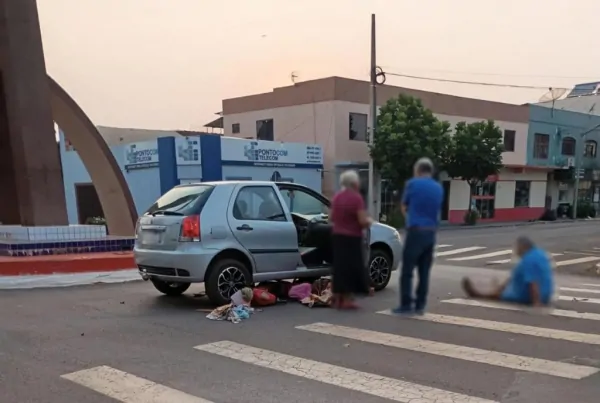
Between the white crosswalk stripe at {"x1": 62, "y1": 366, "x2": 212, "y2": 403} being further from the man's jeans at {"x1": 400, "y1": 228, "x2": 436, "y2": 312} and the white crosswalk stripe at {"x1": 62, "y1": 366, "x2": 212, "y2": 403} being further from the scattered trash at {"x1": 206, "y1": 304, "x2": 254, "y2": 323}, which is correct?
the man's jeans at {"x1": 400, "y1": 228, "x2": 436, "y2": 312}

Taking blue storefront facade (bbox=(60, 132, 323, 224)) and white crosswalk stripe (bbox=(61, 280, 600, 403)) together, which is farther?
blue storefront facade (bbox=(60, 132, 323, 224))

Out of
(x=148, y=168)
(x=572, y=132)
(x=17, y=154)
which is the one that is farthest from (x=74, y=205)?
(x=572, y=132)

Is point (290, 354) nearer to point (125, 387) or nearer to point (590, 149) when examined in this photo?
point (125, 387)

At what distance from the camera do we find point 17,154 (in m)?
16.3

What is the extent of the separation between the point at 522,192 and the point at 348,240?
2034mm

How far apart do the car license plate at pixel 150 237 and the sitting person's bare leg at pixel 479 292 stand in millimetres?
7375

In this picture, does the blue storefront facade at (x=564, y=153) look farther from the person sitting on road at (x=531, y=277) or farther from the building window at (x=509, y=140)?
the person sitting on road at (x=531, y=277)

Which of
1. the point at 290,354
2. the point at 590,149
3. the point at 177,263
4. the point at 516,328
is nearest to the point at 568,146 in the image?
the point at 590,149

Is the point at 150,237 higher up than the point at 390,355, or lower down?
higher up

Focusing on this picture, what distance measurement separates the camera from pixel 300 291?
12344 mm

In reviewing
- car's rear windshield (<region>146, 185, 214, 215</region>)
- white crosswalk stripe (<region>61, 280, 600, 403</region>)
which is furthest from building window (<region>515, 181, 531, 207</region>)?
car's rear windshield (<region>146, 185, 214, 215</region>)

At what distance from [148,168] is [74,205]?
61.0 feet

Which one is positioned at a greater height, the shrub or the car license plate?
the shrub

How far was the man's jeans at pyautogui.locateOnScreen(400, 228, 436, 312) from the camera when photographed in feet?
5.72
